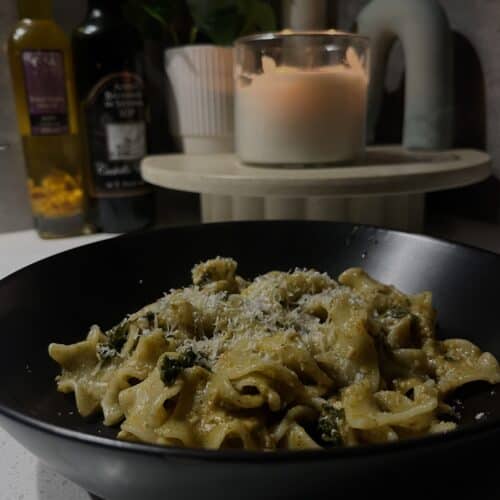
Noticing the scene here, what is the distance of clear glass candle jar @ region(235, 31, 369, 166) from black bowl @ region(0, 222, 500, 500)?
30 centimetres

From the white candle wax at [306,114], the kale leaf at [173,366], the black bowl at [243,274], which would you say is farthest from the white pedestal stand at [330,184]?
the kale leaf at [173,366]

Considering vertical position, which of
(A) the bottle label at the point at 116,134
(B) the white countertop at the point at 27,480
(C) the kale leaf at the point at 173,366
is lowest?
(B) the white countertop at the point at 27,480

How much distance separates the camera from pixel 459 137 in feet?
5.16

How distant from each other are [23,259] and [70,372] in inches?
27.5

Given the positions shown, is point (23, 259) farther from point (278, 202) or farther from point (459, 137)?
point (459, 137)

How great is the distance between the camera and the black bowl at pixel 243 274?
0.41m

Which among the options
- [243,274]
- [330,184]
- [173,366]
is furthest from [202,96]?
[173,366]

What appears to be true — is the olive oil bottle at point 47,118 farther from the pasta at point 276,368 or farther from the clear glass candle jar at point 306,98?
the pasta at point 276,368

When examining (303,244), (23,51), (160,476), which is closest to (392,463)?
(160,476)

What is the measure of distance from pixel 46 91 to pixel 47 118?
6 cm

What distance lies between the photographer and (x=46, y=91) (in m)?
1.37

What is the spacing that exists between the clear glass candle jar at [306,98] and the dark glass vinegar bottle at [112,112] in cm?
30

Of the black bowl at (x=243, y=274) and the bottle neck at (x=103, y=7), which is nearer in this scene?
the black bowl at (x=243, y=274)

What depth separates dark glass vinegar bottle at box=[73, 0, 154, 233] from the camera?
1396mm
